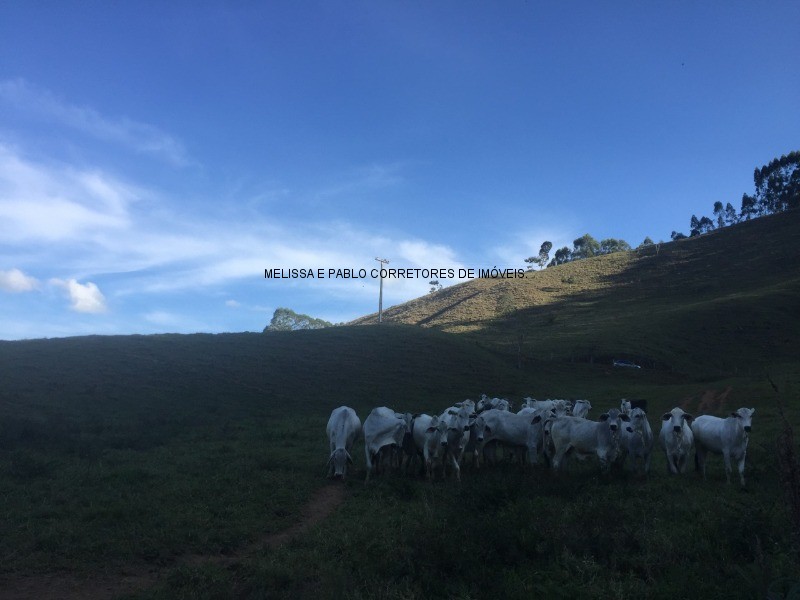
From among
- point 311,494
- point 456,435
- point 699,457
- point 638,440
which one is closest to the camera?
point 311,494

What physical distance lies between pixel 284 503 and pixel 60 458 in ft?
23.3

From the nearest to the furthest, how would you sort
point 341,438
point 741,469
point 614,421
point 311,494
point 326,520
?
point 326,520, point 741,469, point 311,494, point 614,421, point 341,438

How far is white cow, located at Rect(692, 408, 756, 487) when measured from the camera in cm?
1270

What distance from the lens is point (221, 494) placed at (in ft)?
40.8

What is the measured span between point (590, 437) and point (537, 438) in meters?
1.85

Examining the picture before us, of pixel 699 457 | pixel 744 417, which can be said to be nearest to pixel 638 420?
pixel 699 457

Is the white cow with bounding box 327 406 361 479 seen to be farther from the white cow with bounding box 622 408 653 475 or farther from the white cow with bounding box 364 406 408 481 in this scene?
the white cow with bounding box 622 408 653 475

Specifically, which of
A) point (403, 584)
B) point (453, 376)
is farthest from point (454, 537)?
point (453, 376)

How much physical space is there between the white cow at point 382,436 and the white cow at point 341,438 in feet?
1.68

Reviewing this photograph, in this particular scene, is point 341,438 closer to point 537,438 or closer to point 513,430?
point 513,430

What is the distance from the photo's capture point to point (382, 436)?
15852 mm

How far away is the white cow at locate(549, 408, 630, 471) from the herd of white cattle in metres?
0.02

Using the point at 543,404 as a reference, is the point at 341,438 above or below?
Result: below

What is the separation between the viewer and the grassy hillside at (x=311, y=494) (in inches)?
288
